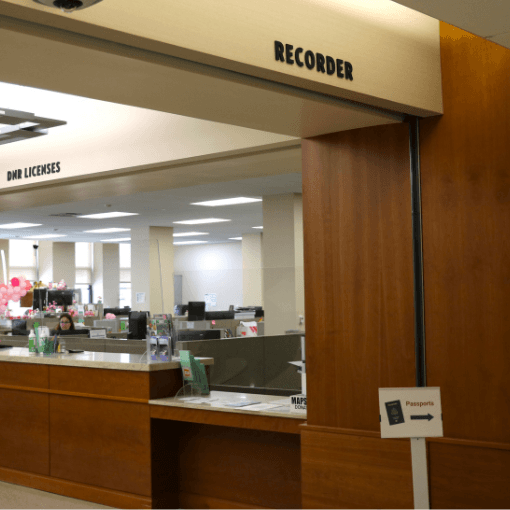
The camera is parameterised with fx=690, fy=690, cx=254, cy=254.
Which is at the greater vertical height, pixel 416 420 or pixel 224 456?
pixel 416 420

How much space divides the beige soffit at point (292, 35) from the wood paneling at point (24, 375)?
3.42 m

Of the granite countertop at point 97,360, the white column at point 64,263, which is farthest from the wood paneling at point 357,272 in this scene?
the white column at point 64,263

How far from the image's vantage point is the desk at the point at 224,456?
441 cm

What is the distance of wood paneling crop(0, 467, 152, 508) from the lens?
15.8ft

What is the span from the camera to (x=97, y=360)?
5.16 m

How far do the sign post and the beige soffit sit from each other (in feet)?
→ 4.91

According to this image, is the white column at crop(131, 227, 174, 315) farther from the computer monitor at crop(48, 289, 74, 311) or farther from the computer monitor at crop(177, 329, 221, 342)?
the computer monitor at crop(177, 329, 221, 342)

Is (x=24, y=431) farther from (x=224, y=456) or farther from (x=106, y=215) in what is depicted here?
(x=106, y=215)

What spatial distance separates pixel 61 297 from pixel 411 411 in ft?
40.9

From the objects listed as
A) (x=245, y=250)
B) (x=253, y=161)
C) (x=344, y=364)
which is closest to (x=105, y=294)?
(x=245, y=250)

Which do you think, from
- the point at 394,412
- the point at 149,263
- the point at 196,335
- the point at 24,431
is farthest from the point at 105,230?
the point at 394,412

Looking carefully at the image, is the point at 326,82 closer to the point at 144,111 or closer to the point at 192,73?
the point at 192,73

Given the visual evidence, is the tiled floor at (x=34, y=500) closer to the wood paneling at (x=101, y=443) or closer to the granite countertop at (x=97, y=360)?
the wood paneling at (x=101, y=443)

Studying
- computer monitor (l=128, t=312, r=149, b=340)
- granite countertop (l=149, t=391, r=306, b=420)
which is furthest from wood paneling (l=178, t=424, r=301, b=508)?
computer monitor (l=128, t=312, r=149, b=340)
